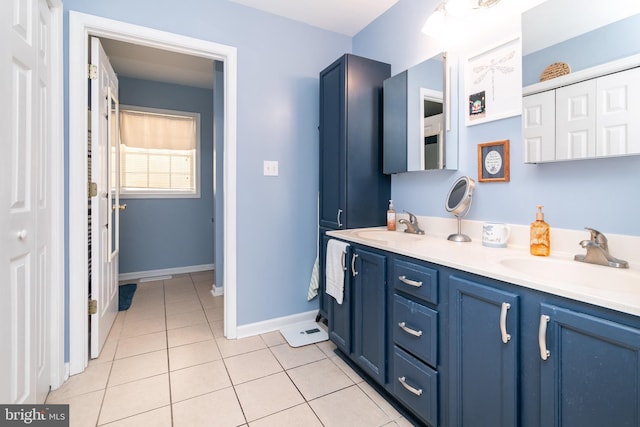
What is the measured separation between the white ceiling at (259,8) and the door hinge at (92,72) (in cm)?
109

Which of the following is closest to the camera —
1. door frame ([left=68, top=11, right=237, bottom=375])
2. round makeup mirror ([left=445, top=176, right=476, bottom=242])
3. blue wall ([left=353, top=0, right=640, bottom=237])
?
blue wall ([left=353, top=0, right=640, bottom=237])

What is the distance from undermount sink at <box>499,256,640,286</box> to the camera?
1.10 meters

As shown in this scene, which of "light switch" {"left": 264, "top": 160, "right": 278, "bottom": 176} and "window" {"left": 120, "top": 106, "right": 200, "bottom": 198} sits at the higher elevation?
"window" {"left": 120, "top": 106, "right": 200, "bottom": 198}

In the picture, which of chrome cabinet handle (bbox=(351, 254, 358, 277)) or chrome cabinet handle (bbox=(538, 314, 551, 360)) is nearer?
chrome cabinet handle (bbox=(538, 314, 551, 360))

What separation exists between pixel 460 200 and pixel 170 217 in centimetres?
380

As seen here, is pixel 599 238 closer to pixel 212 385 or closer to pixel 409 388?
pixel 409 388

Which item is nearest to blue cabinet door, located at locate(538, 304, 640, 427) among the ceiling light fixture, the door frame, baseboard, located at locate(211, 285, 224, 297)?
the ceiling light fixture

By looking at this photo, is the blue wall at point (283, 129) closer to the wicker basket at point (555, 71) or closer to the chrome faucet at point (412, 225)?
the chrome faucet at point (412, 225)

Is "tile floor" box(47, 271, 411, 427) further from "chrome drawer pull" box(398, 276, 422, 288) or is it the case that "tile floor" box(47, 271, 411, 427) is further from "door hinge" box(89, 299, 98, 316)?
"chrome drawer pull" box(398, 276, 422, 288)

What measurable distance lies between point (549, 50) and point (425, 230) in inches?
45.6

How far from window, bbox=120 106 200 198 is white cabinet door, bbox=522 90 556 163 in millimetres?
3998

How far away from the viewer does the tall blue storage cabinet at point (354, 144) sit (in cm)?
220

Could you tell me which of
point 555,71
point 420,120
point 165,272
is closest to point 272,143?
point 420,120

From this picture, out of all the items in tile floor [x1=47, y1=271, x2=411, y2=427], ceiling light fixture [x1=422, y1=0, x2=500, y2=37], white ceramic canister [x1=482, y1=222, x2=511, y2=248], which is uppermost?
ceiling light fixture [x1=422, y1=0, x2=500, y2=37]
